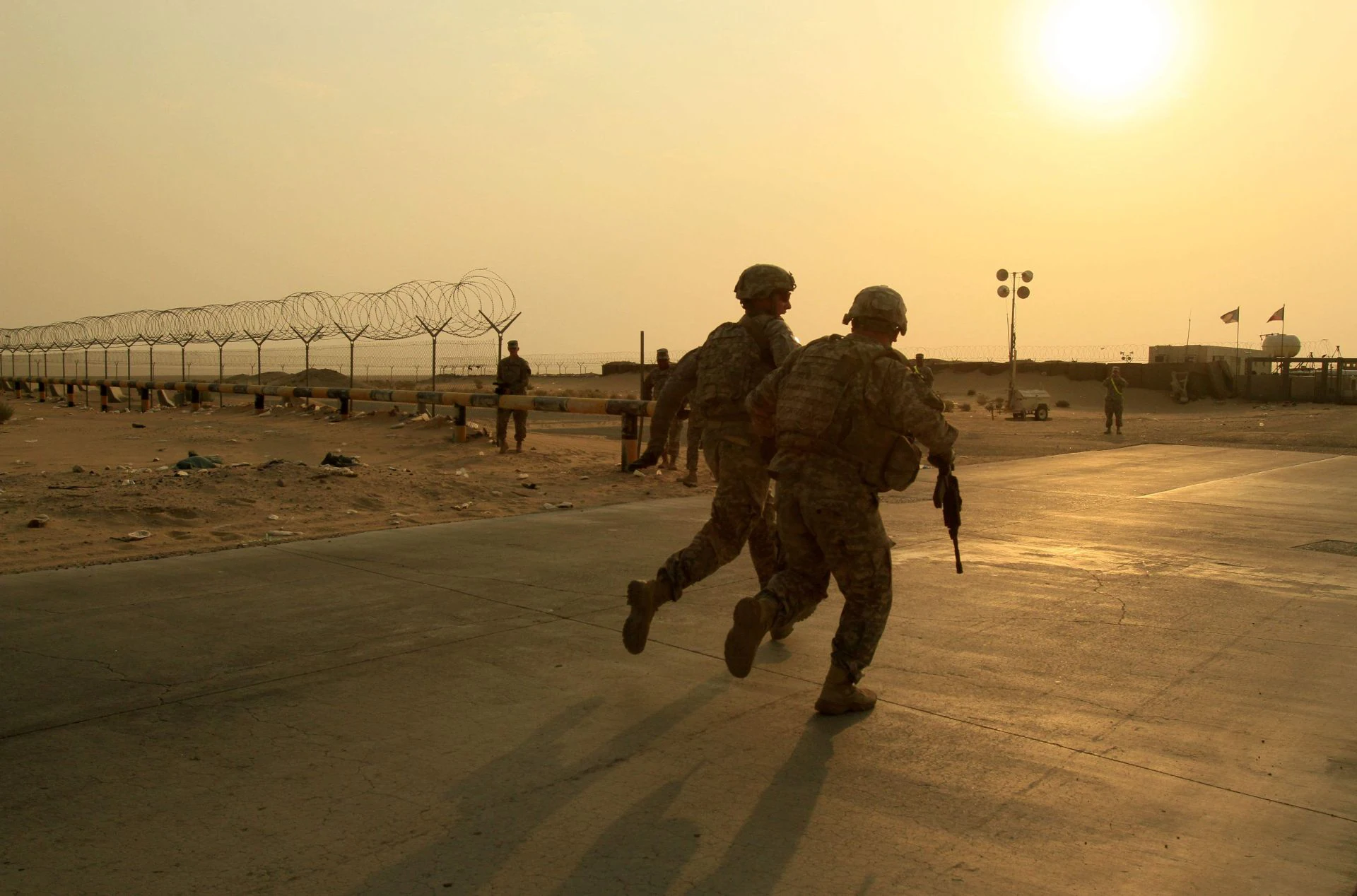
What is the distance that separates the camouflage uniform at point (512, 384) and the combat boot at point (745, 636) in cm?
1322

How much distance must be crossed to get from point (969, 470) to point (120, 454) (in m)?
12.8

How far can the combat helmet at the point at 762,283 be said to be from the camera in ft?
17.8

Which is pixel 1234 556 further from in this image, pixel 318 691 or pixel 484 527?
pixel 318 691

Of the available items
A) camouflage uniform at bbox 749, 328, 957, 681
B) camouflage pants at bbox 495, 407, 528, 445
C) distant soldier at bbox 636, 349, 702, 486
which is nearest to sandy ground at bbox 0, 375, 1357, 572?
camouflage pants at bbox 495, 407, 528, 445

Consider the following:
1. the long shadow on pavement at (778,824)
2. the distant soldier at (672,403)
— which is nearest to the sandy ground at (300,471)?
the distant soldier at (672,403)

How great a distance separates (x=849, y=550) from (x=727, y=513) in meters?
0.95

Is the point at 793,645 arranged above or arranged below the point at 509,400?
below

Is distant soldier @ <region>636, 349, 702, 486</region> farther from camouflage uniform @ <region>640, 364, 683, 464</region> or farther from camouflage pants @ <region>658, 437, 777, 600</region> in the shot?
camouflage uniform @ <region>640, 364, 683, 464</region>

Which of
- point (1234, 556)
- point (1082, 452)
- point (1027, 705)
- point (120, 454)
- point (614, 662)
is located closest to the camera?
point (1027, 705)

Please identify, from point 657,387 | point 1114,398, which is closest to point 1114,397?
point 1114,398

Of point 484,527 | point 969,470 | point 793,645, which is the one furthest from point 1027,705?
point 969,470

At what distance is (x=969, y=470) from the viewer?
15.8 meters

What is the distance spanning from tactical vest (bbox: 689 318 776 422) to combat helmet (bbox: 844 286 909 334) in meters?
0.81

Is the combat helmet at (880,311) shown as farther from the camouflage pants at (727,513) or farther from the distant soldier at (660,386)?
the distant soldier at (660,386)
